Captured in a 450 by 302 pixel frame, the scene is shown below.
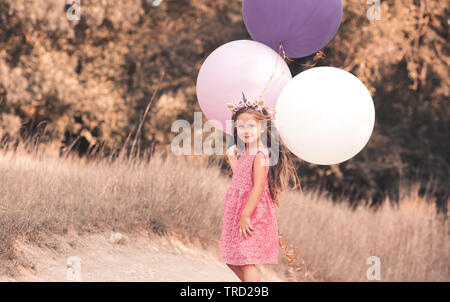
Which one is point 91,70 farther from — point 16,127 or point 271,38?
point 271,38

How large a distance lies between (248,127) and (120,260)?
185cm

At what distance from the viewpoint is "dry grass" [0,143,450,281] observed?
4.75m

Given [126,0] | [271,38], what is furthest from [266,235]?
[126,0]

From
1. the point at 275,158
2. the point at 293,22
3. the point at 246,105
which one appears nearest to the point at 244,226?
the point at 275,158

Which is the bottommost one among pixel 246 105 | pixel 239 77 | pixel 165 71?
pixel 246 105

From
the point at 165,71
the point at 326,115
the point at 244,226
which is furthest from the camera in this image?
the point at 165,71

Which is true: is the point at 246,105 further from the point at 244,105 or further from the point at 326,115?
the point at 326,115

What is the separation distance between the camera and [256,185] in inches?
133

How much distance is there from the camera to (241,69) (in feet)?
11.8

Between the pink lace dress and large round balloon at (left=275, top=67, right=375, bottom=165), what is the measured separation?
328 mm

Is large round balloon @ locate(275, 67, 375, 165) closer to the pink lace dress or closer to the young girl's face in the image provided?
the young girl's face

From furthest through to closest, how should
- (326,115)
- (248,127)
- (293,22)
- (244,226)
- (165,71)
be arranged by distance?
1. (165,71)
2. (293,22)
3. (248,127)
4. (244,226)
5. (326,115)

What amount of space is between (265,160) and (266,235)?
0.46 m

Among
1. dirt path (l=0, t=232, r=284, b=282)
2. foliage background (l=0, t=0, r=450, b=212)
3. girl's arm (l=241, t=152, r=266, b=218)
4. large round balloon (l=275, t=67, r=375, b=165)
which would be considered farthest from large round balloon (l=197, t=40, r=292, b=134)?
foliage background (l=0, t=0, r=450, b=212)
